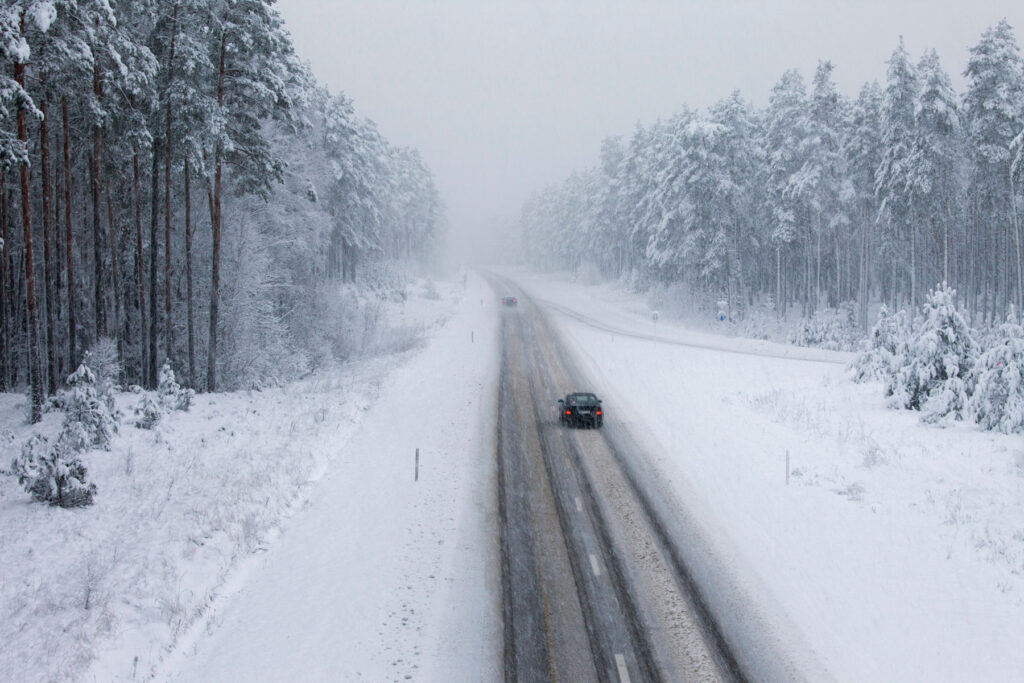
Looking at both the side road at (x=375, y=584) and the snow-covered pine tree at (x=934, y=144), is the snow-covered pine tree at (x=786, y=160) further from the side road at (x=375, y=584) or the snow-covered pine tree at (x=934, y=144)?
the side road at (x=375, y=584)

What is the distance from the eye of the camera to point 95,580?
9961 millimetres

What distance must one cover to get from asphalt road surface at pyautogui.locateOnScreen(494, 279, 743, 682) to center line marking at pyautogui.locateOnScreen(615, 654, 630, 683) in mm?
14

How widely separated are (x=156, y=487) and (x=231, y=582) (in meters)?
4.42

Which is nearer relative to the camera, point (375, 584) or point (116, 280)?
point (375, 584)

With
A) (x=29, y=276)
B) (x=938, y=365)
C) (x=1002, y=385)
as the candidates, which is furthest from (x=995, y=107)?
(x=29, y=276)

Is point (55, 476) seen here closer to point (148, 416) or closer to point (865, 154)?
point (148, 416)

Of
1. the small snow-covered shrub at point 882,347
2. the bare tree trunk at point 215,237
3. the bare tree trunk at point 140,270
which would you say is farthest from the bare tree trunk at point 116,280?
Result: the small snow-covered shrub at point 882,347

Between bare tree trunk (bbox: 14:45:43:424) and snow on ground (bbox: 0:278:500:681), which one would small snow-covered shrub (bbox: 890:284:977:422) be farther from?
bare tree trunk (bbox: 14:45:43:424)

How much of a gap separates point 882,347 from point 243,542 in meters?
23.2

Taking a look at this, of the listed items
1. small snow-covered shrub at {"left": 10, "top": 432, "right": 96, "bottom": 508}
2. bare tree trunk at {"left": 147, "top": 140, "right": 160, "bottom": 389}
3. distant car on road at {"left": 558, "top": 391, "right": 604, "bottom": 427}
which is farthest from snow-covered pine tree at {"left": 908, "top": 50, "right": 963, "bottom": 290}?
small snow-covered shrub at {"left": 10, "top": 432, "right": 96, "bottom": 508}

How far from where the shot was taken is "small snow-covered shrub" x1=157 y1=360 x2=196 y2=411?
18656mm

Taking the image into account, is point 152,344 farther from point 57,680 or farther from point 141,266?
point 57,680

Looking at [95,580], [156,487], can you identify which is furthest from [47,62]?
[95,580]

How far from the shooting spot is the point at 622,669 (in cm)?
861
